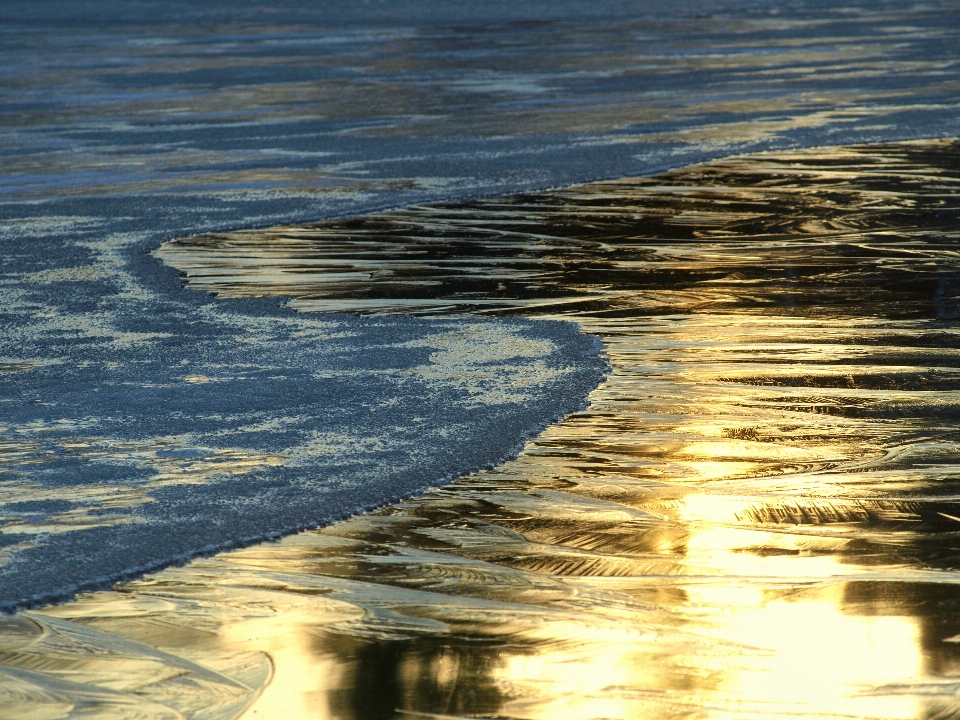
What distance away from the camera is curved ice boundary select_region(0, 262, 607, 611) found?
10.6 feet

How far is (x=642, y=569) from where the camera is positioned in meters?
3.05

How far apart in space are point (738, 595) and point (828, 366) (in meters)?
1.70

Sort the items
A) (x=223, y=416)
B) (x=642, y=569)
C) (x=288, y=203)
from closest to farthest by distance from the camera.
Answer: (x=642, y=569) < (x=223, y=416) < (x=288, y=203)

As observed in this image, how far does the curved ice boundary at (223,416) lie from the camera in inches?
127

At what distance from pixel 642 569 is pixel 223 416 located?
4.85 ft

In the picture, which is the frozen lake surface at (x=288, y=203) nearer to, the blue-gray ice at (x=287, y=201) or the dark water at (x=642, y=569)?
the blue-gray ice at (x=287, y=201)

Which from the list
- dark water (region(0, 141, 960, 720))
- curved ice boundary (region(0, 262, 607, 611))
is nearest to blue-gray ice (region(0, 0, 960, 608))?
curved ice boundary (region(0, 262, 607, 611))

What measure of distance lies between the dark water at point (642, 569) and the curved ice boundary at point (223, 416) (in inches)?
4.6

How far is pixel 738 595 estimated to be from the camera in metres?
2.93

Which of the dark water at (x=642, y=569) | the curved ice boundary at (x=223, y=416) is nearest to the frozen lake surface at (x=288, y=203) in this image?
the curved ice boundary at (x=223, y=416)

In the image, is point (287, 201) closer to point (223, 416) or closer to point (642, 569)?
point (223, 416)

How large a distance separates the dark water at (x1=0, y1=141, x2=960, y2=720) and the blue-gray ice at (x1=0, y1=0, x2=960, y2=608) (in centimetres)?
19

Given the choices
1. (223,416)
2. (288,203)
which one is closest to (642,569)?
(223,416)

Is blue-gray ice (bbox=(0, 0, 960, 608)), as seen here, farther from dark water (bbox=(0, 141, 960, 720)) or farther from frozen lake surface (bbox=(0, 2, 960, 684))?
dark water (bbox=(0, 141, 960, 720))
